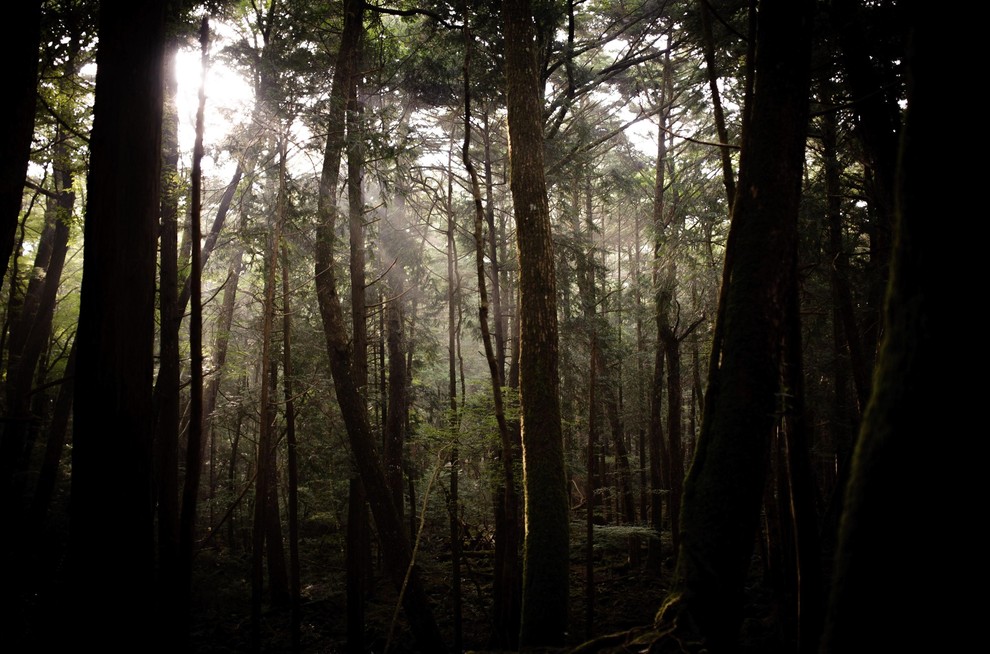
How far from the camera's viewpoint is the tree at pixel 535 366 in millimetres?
5309

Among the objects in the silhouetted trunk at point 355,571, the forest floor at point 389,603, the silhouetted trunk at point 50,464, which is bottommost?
the forest floor at point 389,603

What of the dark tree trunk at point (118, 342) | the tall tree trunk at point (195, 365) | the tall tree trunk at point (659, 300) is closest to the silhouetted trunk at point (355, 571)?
the tall tree trunk at point (195, 365)

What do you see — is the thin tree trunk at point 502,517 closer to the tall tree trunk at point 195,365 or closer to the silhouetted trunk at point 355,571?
the silhouetted trunk at point 355,571

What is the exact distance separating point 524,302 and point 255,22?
460 inches

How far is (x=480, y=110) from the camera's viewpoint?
13156 mm

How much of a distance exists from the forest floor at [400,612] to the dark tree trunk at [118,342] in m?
7.30

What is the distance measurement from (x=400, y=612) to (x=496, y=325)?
8.17 m

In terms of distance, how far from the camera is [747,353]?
3.61 meters

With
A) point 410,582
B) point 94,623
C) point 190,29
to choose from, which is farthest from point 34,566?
point 190,29

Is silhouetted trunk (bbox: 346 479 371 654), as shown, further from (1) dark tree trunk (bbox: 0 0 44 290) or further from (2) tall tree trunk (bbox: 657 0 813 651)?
(2) tall tree trunk (bbox: 657 0 813 651)

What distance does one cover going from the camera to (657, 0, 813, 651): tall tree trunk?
11.2 feet

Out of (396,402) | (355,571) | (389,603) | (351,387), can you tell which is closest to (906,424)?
(351,387)

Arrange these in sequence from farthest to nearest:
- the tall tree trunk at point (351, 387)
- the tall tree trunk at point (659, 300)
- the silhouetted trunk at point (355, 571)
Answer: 1. the tall tree trunk at point (659, 300)
2. the silhouetted trunk at point (355, 571)
3. the tall tree trunk at point (351, 387)

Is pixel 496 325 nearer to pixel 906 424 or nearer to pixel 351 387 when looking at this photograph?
pixel 351 387
